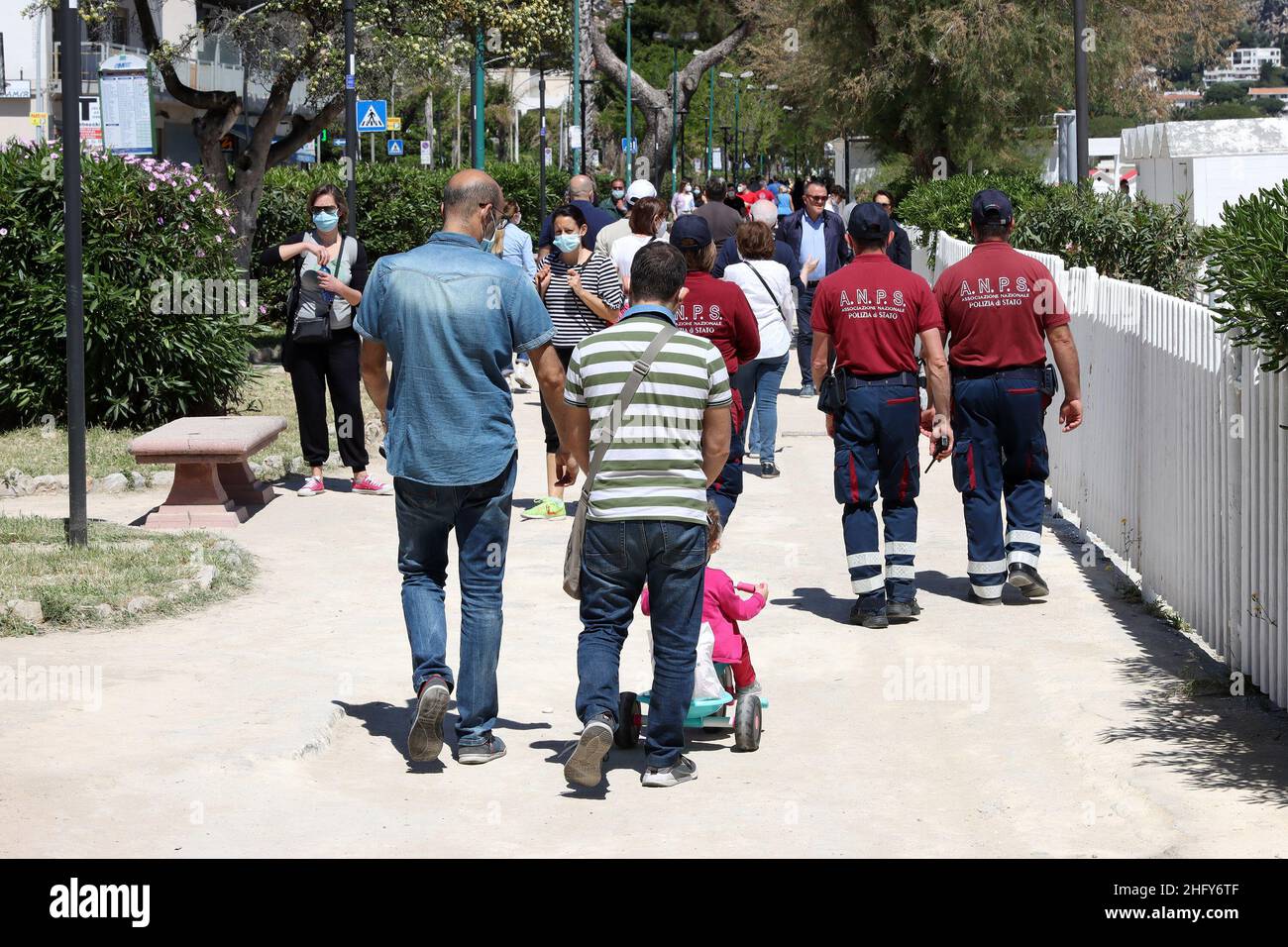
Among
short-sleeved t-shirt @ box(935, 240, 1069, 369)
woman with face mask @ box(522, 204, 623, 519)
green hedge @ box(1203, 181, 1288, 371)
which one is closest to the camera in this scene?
green hedge @ box(1203, 181, 1288, 371)

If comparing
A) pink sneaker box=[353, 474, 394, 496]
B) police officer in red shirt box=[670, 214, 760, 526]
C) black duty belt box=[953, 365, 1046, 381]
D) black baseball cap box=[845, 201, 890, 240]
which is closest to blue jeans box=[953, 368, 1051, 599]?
black duty belt box=[953, 365, 1046, 381]

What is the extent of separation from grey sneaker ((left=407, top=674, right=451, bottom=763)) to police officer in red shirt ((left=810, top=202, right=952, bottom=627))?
2.94 meters

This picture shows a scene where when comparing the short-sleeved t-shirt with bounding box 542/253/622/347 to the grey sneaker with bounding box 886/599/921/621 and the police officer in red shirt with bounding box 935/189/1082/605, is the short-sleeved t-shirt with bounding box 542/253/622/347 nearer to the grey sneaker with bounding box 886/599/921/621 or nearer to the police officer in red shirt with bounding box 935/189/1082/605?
the police officer in red shirt with bounding box 935/189/1082/605

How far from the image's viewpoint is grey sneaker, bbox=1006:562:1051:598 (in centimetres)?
874

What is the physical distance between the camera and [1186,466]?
7.91m

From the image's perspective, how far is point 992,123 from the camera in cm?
3259

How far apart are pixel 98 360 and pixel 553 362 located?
8837 mm

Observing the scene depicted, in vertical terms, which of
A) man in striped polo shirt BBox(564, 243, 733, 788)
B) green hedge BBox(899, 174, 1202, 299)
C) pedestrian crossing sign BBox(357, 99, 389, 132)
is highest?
pedestrian crossing sign BBox(357, 99, 389, 132)

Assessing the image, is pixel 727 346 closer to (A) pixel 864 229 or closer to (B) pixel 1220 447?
(A) pixel 864 229

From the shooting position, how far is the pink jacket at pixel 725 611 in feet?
20.8

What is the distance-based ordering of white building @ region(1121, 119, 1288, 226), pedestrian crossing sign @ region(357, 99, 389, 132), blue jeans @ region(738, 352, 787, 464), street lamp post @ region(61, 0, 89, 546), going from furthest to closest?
white building @ region(1121, 119, 1288, 226), pedestrian crossing sign @ region(357, 99, 389, 132), blue jeans @ region(738, 352, 787, 464), street lamp post @ region(61, 0, 89, 546)

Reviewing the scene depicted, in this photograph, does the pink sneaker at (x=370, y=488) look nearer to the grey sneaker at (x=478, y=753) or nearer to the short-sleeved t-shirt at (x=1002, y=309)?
the short-sleeved t-shirt at (x=1002, y=309)

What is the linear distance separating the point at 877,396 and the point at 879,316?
38 cm

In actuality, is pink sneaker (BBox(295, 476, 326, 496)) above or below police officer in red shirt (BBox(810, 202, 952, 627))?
below
